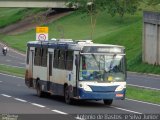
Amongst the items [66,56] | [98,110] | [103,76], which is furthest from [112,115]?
[66,56]

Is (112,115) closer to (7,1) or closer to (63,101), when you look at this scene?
(63,101)

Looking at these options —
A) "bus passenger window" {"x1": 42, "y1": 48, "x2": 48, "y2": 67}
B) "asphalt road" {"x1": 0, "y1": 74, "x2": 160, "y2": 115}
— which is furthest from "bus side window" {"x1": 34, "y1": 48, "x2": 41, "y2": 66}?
"asphalt road" {"x1": 0, "y1": 74, "x2": 160, "y2": 115}

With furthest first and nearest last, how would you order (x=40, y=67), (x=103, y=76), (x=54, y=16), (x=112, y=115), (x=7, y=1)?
(x=54, y=16) → (x=7, y=1) → (x=40, y=67) → (x=103, y=76) → (x=112, y=115)

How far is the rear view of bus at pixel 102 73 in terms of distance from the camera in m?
27.9

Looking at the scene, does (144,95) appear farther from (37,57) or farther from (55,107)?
(55,107)

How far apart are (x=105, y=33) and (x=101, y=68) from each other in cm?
7322

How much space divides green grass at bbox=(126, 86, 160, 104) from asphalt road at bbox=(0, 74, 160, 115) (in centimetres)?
98

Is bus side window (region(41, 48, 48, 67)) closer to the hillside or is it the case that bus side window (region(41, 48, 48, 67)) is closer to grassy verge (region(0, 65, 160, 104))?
grassy verge (region(0, 65, 160, 104))

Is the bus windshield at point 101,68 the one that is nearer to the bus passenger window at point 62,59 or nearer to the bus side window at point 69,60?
the bus side window at point 69,60

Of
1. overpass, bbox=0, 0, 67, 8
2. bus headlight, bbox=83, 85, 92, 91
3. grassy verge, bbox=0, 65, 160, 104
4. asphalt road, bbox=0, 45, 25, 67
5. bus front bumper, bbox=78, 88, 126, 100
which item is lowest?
asphalt road, bbox=0, 45, 25, 67

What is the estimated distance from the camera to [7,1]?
4323 inches

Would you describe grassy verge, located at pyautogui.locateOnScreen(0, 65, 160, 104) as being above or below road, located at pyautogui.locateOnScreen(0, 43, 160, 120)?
below

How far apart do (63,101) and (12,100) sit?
2.18 meters

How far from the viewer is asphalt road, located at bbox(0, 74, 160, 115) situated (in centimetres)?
2538
